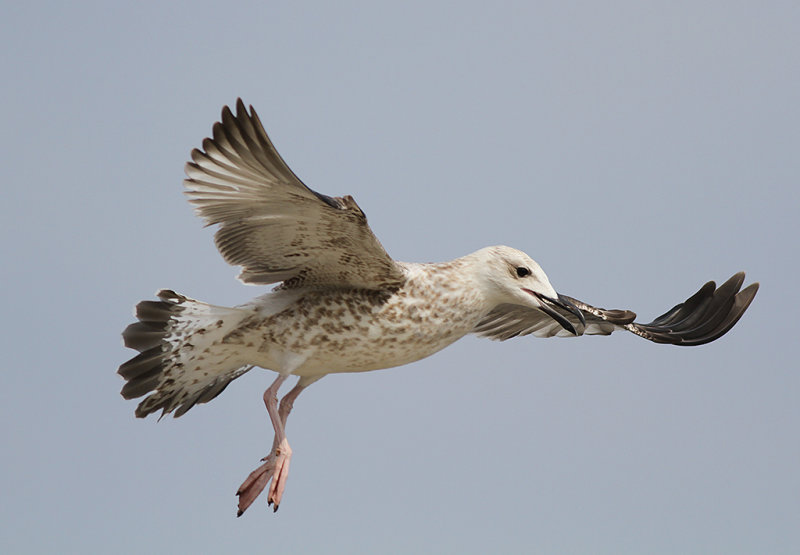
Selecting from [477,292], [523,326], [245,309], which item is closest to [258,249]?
[245,309]

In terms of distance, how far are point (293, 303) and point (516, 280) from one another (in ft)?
4.96

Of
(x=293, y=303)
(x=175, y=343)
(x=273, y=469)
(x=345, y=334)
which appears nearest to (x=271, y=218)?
(x=293, y=303)

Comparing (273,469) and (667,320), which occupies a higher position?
(667,320)

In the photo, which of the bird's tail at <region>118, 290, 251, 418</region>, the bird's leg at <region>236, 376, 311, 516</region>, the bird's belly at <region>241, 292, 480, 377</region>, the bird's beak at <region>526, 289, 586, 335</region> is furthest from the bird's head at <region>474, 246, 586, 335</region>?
the bird's tail at <region>118, 290, 251, 418</region>

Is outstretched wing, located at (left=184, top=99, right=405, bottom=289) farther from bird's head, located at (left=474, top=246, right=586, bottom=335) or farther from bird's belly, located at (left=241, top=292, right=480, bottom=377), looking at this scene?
bird's head, located at (left=474, top=246, right=586, bottom=335)

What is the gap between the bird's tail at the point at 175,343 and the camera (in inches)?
304

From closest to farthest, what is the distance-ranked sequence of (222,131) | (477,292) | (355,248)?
(222,131)
(355,248)
(477,292)

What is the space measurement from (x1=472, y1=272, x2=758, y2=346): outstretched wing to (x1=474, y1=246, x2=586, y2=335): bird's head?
1.22 metres

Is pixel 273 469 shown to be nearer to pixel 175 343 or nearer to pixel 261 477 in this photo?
pixel 261 477

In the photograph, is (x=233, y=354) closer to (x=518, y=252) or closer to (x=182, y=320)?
(x=182, y=320)

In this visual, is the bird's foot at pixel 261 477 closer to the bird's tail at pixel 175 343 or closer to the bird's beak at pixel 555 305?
the bird's tail at pixel 175 343

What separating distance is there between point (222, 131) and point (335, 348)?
63.2 inches

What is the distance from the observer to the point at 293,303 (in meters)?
7.75

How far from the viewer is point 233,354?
786 cm
